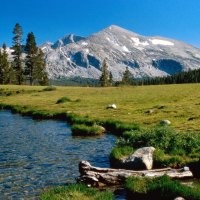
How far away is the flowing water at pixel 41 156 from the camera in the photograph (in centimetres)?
1869

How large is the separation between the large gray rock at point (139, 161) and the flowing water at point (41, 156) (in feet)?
6.19

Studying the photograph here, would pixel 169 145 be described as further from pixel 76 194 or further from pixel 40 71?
pixel 40 71

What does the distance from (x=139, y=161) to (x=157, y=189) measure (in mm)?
4384

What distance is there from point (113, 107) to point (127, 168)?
3121cm

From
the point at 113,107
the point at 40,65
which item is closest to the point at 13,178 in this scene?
the point at 113,107

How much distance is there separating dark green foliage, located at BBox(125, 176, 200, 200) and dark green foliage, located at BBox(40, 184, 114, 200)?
1194 millimetres

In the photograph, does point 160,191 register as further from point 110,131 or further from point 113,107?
point 113,107

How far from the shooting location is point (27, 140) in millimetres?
31375

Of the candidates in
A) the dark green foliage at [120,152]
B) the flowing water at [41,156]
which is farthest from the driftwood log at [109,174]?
the dark green foliage at [120,152]

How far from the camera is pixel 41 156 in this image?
24.8 meters

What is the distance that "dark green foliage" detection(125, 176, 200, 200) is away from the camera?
15.2m

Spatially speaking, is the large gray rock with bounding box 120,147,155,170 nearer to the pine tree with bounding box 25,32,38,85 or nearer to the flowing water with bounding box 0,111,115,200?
the flowing water with bounding box 0,111,115,200

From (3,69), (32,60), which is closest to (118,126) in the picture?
(32,60)

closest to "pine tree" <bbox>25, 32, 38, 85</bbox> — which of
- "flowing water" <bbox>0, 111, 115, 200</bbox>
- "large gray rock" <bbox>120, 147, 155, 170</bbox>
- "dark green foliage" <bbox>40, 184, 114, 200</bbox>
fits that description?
"flowing water" <bbox>0, 111, 115, 200</bbox>
